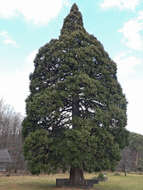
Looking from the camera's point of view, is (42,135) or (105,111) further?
(105,111)

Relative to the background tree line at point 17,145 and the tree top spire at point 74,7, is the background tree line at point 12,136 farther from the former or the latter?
the tree top spire at point 74,7

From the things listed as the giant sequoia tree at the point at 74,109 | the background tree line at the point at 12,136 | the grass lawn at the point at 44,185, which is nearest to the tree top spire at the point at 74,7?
the giant sequoia tree at the point at 74,109

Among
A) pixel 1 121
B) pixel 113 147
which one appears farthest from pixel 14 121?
pixel 113 147

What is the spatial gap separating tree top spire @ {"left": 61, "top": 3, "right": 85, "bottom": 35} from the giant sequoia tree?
16 centimetres

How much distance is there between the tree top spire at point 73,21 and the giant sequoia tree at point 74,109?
6.5 inches

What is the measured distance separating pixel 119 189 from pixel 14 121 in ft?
99.7

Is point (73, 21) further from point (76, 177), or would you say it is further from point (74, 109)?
point (76, 177)

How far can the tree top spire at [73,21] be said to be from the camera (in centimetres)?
1741

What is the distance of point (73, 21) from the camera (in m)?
18.0

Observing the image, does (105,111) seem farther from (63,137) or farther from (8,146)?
(8,146)

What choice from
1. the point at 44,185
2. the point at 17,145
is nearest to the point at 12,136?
the point at 17,145

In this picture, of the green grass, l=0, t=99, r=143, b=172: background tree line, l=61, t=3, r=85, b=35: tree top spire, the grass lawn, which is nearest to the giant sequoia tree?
l=61, t=3, r=85, b=35: tree top spire

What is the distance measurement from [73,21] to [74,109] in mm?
7703

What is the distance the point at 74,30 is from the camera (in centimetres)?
1725
